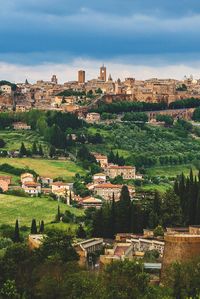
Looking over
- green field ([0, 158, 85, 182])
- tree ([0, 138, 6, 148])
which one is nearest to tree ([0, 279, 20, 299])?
green field ([0, 158, 85, 182])

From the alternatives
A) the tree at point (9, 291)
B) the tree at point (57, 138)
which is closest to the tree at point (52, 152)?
the tree at point (57, 138)

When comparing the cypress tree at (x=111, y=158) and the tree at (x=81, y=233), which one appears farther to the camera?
the cypress tree at (x=111, y=158)

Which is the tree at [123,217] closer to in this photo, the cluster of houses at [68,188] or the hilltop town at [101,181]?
the hilltop town at [101,181]

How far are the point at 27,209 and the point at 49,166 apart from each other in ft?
74.7

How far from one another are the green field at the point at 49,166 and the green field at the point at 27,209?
1296cm

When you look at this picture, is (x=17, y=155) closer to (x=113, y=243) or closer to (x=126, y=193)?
(x=126, y=193)

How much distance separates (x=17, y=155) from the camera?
92.8 metres

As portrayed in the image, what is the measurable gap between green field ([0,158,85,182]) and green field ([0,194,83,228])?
13.0 meters

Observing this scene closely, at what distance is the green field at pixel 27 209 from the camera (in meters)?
62.8

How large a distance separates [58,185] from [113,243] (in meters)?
34.4

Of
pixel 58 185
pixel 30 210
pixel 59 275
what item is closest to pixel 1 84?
pixel 58 185

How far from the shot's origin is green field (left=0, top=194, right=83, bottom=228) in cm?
6281

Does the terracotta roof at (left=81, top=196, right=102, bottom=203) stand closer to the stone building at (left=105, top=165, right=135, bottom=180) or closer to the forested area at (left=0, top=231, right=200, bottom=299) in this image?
the stone building at (left=105, top=165, right=135, bottom=180)

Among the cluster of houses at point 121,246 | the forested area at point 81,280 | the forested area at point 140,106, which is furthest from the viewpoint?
the forested area at point 140,106
